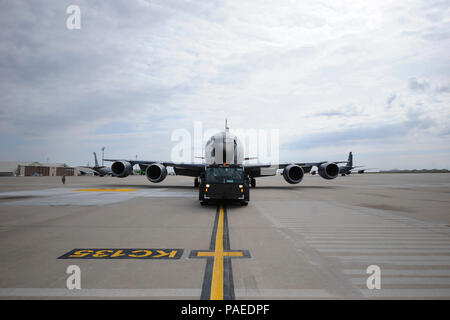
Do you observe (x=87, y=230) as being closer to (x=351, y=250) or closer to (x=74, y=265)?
(x=74, y=265)

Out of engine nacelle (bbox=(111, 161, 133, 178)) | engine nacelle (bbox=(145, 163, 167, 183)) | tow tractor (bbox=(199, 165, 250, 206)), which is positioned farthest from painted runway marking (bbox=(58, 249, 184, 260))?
engine nacelle (bbox=(111, 161, 133, 178))

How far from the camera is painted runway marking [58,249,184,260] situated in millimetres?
4781

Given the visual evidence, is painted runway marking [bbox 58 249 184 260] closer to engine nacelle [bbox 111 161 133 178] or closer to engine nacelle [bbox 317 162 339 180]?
engine nacelle [bbox 111 161 133 178]

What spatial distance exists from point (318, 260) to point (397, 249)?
200cm

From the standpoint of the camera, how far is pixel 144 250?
5215 millimetres

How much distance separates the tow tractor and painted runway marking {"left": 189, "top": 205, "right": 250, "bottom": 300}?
453 cm

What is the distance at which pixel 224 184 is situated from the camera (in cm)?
1135

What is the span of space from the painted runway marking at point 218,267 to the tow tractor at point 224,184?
4.53m

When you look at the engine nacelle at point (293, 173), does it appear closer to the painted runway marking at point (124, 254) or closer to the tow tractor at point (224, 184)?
the tow tractor at point (224, 184)

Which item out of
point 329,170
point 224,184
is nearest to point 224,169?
point 224,184

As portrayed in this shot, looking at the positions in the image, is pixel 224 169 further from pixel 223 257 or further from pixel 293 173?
pixel 293 173

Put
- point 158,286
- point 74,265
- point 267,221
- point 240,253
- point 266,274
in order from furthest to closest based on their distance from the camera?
point 267,221, point 240,253, point 74,265, point 266,274, point 158,286

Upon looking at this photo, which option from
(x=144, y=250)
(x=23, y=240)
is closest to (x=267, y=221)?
(x=144, y=250)

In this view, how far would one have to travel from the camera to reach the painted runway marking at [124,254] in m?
4.78
